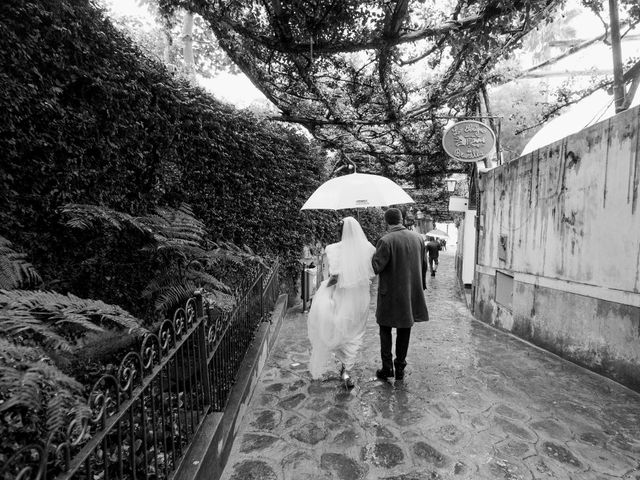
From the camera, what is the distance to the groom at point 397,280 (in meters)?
4.15

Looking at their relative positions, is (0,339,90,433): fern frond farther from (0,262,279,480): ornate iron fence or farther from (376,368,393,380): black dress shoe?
(376,368,393,380): black dress shoe

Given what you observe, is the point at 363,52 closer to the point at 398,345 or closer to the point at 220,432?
the point at 398,345

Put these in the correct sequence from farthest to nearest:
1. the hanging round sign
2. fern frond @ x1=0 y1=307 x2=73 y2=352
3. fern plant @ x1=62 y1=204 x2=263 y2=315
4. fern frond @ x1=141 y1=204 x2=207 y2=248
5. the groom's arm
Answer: the hanging round sign < the groom's arm < fern frond @ x1=141 y1=204 x2=207 y2=248 < fern plant @ x1=62 y1=204 x2=263 y2=315 < fern frond @ x1=0 y1=307 x2=73 y2=352

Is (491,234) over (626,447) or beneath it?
over

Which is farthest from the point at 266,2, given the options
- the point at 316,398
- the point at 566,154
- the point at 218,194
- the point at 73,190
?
the point at 316,398

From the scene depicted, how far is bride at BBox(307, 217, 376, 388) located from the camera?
13.7 ft

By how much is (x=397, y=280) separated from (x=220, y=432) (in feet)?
7.97

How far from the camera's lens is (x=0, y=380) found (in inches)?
59.4

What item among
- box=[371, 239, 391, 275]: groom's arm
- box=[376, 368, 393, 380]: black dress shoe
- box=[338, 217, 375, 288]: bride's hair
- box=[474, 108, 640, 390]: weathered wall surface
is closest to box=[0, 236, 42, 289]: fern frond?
box=[338, 217, 375, 288]: bride's hair

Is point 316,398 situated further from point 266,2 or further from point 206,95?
point 266,2

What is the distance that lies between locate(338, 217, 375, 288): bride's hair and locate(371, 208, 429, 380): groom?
0.13m

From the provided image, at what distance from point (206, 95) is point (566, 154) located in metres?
5.45

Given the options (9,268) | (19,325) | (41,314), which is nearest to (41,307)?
(41,314)

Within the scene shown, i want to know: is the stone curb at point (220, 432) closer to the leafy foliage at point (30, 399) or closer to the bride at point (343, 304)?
the bride at point (343, 304)
